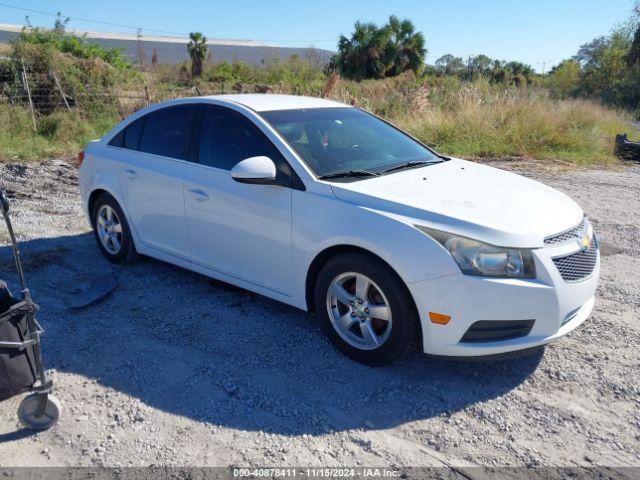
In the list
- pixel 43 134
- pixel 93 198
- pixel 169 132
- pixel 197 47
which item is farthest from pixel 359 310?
pixel 197 47

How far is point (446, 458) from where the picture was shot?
292 cm

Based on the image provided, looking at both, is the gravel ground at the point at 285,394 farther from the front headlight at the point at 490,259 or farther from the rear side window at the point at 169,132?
the rear side window at the point at 169,132

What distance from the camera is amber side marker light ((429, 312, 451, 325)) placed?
337 centimetres

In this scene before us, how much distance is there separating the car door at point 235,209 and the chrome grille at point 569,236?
5.55 ft

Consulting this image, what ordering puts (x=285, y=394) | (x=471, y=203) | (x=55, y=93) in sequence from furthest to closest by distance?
(x=55, y=93)
(x=471, y=203)
(x=285, y=394)

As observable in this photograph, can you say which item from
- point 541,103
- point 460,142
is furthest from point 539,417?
point 541,103

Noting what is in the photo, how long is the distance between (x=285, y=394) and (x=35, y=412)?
1377mm

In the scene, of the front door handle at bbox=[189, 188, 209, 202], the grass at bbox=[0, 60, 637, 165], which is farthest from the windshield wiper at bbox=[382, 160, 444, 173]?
the grass at bbox=[0, 60, 637, 165]

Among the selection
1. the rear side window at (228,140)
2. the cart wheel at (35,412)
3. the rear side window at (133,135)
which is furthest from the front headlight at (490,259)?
the rear side window at (133,135)

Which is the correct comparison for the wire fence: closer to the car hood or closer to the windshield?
the windshield

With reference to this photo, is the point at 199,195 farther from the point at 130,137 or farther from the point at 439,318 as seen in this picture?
the point at 439,318

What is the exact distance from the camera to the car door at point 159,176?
4871 millimetres

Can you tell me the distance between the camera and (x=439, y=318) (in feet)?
11.1

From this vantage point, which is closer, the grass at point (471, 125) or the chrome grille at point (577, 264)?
the chrome grille at point (577, 264)
